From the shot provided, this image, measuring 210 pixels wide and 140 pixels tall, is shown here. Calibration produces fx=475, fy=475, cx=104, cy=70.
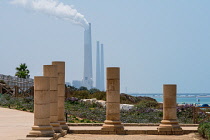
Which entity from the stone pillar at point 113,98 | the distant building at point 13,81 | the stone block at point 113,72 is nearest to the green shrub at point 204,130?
the stone pillar at point 113,98

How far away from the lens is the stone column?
787 inches

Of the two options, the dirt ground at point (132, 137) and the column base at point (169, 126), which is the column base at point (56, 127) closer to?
the dirt ground at point (132, 137)

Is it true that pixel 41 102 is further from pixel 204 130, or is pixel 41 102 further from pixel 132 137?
pixel 204 130

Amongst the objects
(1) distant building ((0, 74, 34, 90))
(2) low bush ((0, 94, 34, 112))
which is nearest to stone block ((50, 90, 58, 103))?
(2) low bush ((0, 94, 34, 112))

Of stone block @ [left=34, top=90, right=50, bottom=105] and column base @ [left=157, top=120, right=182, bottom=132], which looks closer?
stone block @ [left=34, top=90, right=50, bottom=105]

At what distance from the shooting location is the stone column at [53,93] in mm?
20000

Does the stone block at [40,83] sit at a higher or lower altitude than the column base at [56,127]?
higher

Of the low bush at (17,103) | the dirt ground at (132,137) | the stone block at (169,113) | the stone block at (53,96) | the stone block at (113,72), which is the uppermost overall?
the stone block at (113,72)

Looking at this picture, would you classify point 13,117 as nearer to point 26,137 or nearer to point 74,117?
point 74,117

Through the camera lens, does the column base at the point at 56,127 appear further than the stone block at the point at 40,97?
Yes

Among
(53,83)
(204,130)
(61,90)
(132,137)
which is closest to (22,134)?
(53,83)

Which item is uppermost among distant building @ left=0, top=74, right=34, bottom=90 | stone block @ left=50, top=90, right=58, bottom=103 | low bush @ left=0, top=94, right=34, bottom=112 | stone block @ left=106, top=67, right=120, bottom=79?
distant building @ left=0, top=74, right=34, bottom=90

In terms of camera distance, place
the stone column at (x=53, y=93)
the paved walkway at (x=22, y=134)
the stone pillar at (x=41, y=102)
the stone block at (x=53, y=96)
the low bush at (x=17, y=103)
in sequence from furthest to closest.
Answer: the low bush at (x=17, y=103)
the stone block at (x=53, y=96)
the stone column at (x=53, y=93)
the paved walkway at (x=22, y=134)
the stone pillar at (x=41, y=102)

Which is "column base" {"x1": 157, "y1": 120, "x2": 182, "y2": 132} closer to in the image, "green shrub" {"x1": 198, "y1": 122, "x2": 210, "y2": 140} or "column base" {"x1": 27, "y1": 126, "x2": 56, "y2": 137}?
"green shrub" {"x1": 198, "y1": 122, "x2": 210, "y2": 140}
